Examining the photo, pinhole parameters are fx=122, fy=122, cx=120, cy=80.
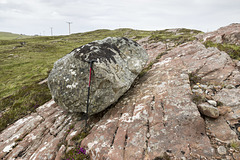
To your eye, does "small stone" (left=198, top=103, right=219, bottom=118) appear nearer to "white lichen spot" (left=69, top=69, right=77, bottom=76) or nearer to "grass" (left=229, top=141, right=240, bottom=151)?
"grass" (left=229, top=141, right=240, bottom=151)

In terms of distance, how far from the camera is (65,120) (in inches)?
372

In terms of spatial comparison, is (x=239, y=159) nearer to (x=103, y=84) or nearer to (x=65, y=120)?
(x=103, y=84)

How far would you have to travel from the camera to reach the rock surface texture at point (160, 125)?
5.14m

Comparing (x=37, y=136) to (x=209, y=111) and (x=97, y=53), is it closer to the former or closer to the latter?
(x=97, y=53)

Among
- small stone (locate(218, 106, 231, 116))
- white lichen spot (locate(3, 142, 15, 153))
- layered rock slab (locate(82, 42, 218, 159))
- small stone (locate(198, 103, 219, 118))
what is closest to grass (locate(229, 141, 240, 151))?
layered rock slab (locate(82, 42, 218, 159))

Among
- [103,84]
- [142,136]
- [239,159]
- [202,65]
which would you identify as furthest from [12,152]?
[202,65]

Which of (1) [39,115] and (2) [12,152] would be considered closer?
(2) [12,152]

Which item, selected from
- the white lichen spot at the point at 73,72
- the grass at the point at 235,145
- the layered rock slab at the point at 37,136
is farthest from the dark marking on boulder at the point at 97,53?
the grass at the point at 235,145

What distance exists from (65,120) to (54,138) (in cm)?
165

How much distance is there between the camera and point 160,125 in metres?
6.17

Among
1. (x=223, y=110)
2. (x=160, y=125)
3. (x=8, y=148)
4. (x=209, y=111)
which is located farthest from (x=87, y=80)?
(x=223, y=110)

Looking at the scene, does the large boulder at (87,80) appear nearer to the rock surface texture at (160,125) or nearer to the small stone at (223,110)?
the rock surface texture at (160,125)

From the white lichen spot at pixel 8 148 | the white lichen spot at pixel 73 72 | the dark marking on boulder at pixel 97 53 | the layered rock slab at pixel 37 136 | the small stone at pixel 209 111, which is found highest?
the dark marking on boulder at pixel 97 53

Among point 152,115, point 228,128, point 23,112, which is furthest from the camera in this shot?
point 23,112
